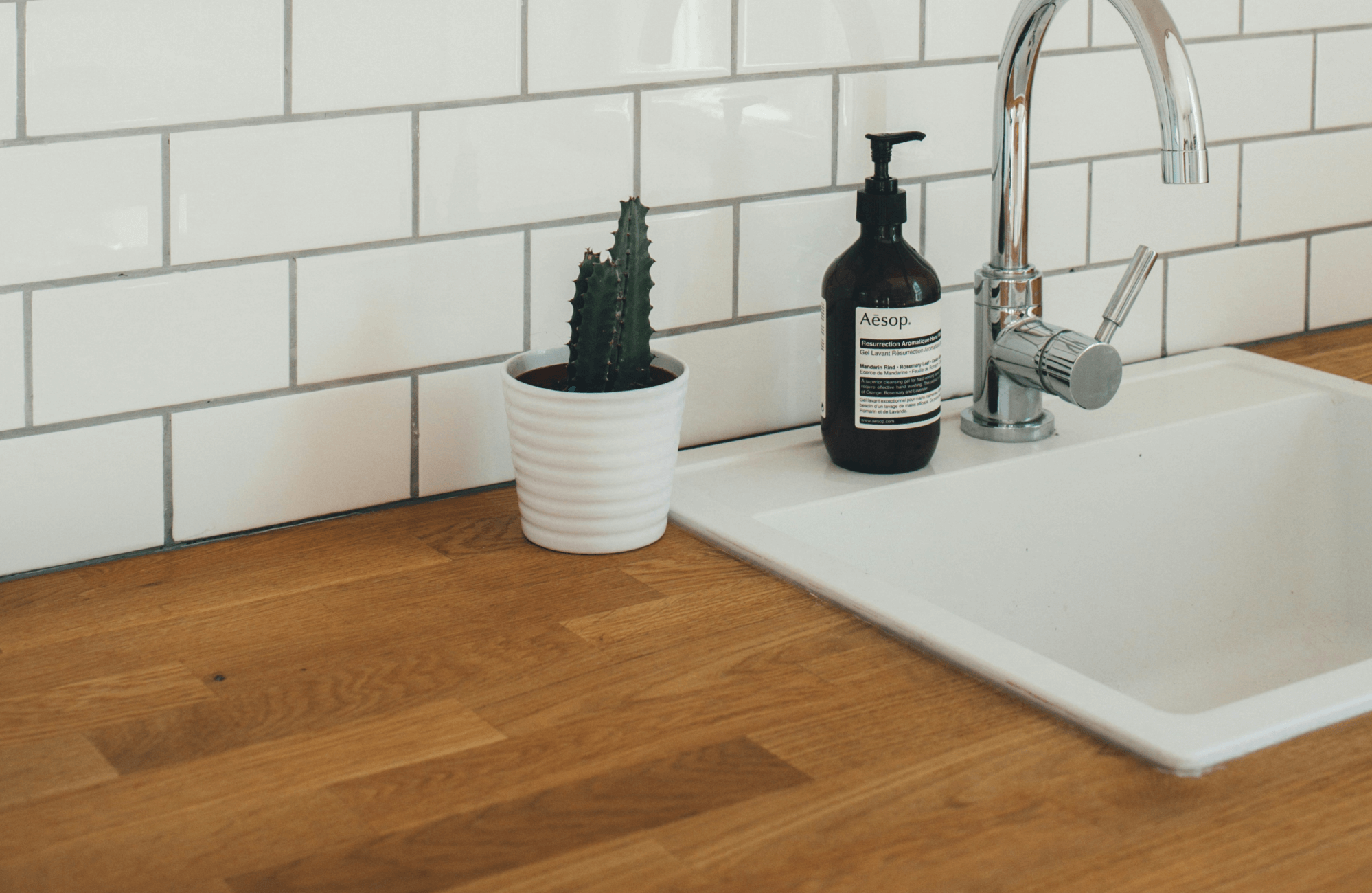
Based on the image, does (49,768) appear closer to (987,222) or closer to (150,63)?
(150,63)

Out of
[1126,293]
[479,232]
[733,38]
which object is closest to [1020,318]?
[1126,293]

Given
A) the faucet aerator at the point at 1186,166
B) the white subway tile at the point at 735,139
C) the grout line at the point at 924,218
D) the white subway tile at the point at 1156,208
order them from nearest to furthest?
the faucet aerator at the point at 1186,166, the white subway tile at the point at 735,139, the grout line at the point at 924,218, the white subway tile at the point at 1156,208

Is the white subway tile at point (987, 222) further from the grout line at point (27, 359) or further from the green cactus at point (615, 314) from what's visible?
the grout line at point (27, 359)

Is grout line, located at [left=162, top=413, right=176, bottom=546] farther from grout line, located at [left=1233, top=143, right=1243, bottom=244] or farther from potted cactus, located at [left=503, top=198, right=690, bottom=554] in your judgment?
grout line, located at [left=1233, top=143, right=1243, bottom=244]

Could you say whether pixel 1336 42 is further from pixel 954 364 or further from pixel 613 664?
pixel 613 664

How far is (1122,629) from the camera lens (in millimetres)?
1078

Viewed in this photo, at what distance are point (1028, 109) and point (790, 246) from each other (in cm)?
20

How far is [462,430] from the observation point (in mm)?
979

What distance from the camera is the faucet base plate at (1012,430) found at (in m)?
1.07

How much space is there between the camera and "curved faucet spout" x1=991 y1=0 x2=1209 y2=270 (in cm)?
89

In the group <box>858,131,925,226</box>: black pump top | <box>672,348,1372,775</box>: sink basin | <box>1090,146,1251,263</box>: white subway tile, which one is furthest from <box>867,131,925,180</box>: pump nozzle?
<box>1090,146,1251,263</box>: white subway tile

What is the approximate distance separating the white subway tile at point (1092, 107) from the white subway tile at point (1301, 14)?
0.13 metres

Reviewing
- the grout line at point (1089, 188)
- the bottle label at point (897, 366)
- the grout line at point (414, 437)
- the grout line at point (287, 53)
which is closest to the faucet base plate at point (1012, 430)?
the bottle label at point (897, 366)

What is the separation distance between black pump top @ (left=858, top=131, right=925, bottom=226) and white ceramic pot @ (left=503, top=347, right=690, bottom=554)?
17 cm
